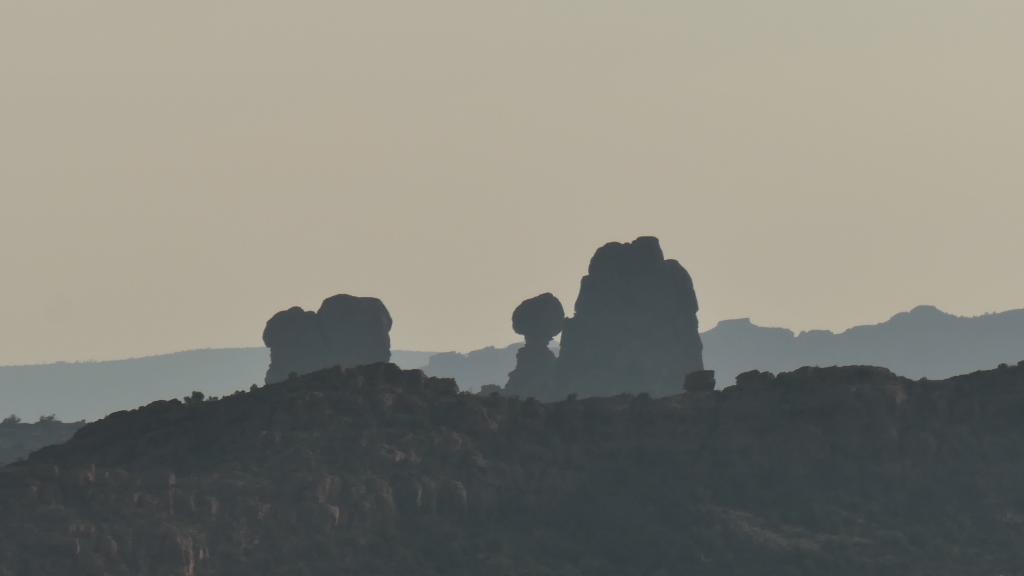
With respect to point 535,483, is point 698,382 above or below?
above

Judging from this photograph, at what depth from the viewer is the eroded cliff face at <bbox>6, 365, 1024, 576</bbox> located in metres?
146

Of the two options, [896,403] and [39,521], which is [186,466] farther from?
[896,403]

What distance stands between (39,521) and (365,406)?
88.1ft

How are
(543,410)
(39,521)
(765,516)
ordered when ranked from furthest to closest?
(543,410) < (765,516) < (39,521)

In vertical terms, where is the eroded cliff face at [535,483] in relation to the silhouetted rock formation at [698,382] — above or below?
below

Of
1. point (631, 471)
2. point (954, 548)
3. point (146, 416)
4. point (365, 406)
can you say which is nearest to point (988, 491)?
point (954, 548)

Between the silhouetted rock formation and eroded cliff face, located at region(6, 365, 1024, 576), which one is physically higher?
the silhouetted rock formation

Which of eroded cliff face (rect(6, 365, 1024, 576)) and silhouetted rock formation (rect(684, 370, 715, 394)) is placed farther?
silhouetted rock formation (rect(684, 370, 715, 394))

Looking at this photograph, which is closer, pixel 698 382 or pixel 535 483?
pixel 535 483

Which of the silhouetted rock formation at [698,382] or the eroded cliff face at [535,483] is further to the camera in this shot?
the silhouetted rock formation at [698,382]

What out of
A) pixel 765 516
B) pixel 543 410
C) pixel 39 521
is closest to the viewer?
pixel 39 521

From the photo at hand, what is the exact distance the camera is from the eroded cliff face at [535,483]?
146 meters

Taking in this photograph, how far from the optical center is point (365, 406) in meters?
163

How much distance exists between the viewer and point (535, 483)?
158750 mm
